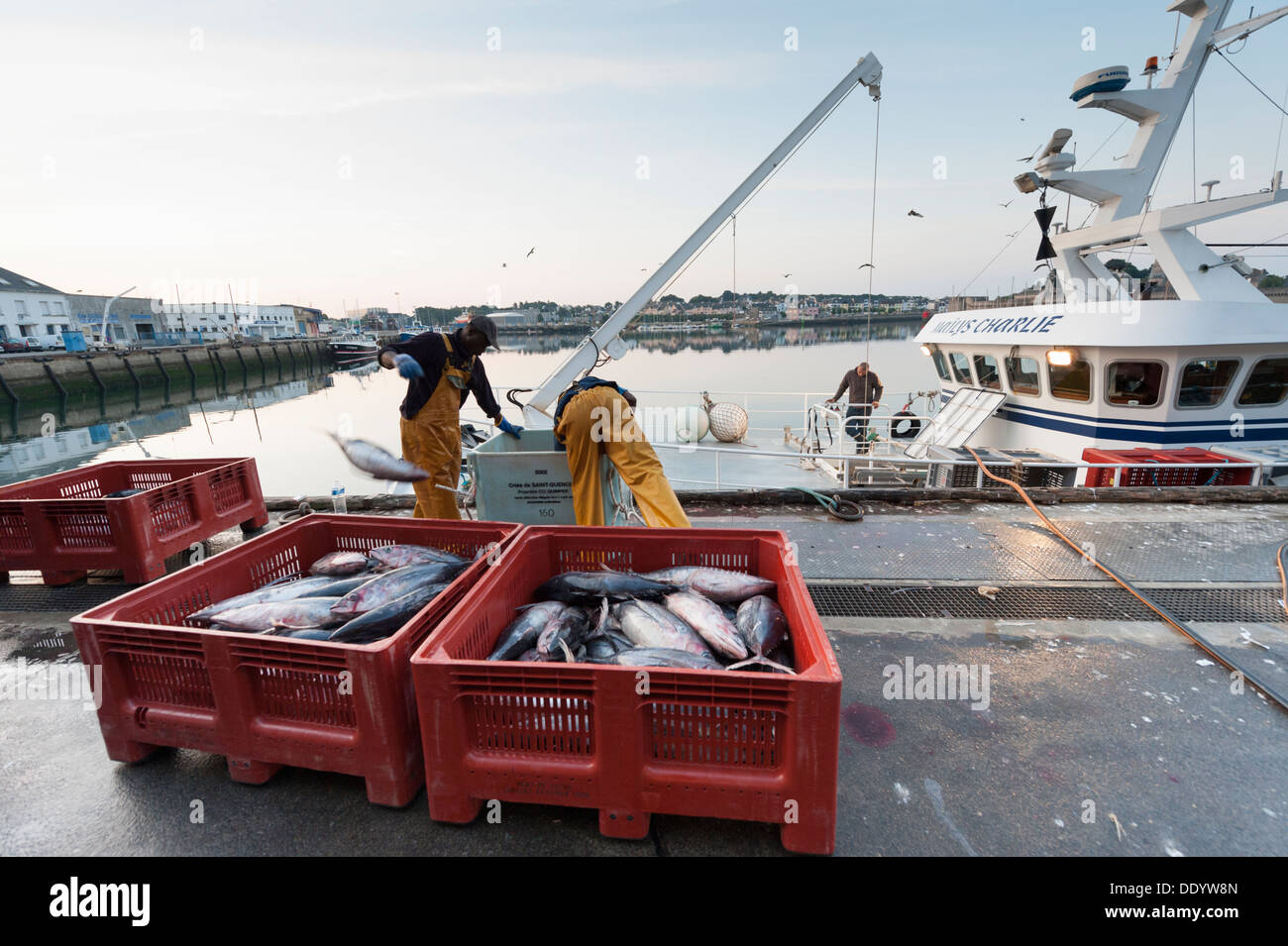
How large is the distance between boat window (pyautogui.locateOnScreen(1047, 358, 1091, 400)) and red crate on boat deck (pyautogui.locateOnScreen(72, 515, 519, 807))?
32.5 ft

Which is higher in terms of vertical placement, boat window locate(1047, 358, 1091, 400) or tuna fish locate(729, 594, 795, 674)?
boat window locate(1047, 358, 1091, 400)

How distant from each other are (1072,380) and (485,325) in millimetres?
9130

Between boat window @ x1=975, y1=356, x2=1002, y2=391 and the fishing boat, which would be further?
boat window @ x1=975, y1=356, x2=1002, y2=391

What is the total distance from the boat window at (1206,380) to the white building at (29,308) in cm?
7589

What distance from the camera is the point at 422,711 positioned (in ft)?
6.20

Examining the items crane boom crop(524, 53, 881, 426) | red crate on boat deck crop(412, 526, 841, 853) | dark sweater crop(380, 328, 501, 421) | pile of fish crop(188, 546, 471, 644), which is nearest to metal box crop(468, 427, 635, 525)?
dark sweater crop(380, 328, 501, 421)

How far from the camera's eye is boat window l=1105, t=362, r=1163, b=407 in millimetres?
8134

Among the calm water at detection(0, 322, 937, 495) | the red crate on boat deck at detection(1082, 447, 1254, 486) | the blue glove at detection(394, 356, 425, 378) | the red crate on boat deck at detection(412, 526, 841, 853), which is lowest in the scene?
the calm water at detection(0, 322, 937, 495)

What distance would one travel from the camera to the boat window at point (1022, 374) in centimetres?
961

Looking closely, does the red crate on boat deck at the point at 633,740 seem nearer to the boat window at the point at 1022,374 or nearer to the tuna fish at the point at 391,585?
the tuna fish at the point at 391,585

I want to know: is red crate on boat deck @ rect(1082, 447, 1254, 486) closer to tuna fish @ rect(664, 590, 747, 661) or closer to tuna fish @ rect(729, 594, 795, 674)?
tuna fish @ rect(729, 594, 795, 674)

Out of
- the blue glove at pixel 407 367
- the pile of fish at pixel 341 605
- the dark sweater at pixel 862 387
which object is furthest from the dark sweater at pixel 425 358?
the dark sweater at pixel 862 387


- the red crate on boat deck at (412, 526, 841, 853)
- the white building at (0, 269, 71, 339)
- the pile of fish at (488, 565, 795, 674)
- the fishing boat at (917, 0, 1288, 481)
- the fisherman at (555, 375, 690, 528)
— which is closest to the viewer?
the red crate on boat deck at (412, 526, 841, 853)
